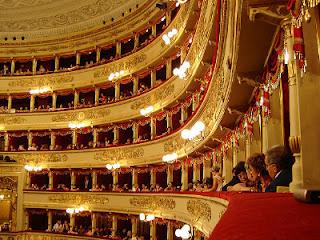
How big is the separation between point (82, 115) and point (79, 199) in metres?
5.04

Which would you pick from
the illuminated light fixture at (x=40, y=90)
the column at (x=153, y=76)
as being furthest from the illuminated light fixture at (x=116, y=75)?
the illuminated light fixture at (x=40, y=90)

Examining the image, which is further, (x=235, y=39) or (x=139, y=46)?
→ (x=139, y=46)

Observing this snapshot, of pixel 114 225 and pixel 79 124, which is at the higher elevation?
pixel 79 124

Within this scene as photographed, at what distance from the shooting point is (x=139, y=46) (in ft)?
84.6

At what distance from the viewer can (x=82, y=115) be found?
2762 centimetres

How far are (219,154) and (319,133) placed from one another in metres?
11.4

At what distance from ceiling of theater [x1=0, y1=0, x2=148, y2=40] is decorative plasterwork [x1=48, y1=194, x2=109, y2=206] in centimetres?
1016

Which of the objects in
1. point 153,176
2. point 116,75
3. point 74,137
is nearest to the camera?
point 153,176

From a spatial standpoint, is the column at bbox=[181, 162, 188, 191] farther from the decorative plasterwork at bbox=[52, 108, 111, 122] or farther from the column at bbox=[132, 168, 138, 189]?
the decorative plasterwork at bbox=[52, 108, 111, 122]

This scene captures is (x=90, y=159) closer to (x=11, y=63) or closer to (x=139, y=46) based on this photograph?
(x=139, y=46)

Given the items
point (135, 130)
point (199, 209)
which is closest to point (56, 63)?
point (135, 130)

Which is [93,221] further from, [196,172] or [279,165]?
[279,165]

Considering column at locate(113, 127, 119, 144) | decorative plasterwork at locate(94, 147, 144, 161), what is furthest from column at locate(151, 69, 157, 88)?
column at locate(113, 127, 119, 144)

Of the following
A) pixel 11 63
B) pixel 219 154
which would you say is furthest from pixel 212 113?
pixel 11 63
